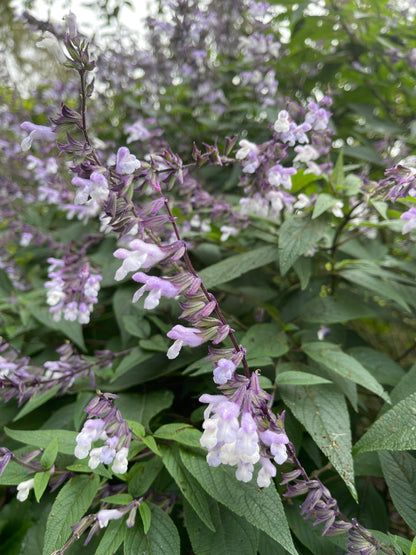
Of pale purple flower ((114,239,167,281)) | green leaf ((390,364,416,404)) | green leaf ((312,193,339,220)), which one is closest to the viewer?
pale purple flower ((114,239,167,281))

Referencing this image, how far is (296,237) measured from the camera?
1.15 m

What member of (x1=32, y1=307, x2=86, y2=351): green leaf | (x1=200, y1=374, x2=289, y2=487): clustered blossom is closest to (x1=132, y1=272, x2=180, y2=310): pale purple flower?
(x1=200, y1=374, x2=289, y2=487): clustered blossom

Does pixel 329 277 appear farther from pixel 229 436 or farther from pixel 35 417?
pixel 35 417

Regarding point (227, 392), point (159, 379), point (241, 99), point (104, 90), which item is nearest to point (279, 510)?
point (227, 392)

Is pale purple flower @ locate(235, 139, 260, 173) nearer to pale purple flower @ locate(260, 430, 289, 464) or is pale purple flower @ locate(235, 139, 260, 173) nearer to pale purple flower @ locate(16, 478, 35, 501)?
pale purple flower @ locate(260, 430, 289, 464)

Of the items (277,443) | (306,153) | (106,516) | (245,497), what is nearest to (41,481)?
(106,516)

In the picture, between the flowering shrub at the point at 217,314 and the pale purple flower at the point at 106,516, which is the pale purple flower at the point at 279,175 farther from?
the pale purple flower at the point at 106,516

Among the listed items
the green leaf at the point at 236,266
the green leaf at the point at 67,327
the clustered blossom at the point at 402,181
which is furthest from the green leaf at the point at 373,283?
the green leaf at the point at 67,327

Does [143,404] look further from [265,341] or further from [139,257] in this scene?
[139,257]

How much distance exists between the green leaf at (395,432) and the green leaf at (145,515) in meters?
0.44

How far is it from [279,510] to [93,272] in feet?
2.75

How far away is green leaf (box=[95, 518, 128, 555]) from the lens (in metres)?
0.77

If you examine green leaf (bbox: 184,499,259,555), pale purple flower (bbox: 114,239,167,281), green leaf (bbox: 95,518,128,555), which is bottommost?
green leaf (bbox: 184,499,259,555)

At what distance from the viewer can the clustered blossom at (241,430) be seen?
23.0 inches
